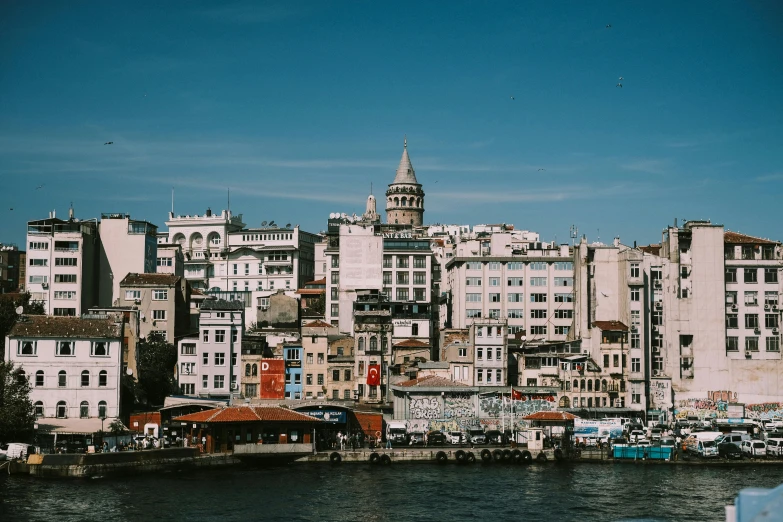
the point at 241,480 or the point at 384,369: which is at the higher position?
the point at 384,369

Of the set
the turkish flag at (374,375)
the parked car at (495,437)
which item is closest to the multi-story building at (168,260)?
the turkish flag at (374,375)

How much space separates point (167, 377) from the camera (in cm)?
8812

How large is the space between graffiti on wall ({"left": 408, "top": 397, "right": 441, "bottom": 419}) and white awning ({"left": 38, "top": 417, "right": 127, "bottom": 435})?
24.9 m

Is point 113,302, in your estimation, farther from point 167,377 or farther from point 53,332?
point 53,332

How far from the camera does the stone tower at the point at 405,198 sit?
185000 millimetres

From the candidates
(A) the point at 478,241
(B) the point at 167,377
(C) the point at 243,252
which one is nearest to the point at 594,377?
(A) the point at 478,241

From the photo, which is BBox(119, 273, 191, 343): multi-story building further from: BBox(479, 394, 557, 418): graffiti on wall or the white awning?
BBox(479, 394, 557, 418): graffiti on wall

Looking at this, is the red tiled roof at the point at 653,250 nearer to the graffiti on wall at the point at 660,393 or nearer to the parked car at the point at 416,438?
the graffiti on wall at the point at 660,393

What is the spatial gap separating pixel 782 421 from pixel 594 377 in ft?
60.7

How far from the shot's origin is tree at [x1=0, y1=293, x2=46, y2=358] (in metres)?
86.0

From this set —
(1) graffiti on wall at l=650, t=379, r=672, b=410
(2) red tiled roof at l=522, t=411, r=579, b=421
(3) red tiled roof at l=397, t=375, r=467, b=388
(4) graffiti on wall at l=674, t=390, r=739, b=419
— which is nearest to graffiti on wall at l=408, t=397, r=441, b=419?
(3) red tiled roof at l=397, t=375, r=467, b=388

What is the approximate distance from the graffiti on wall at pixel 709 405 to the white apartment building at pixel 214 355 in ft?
139

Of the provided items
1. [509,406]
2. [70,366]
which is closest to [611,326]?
[509,406]

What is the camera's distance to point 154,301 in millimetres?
99062
